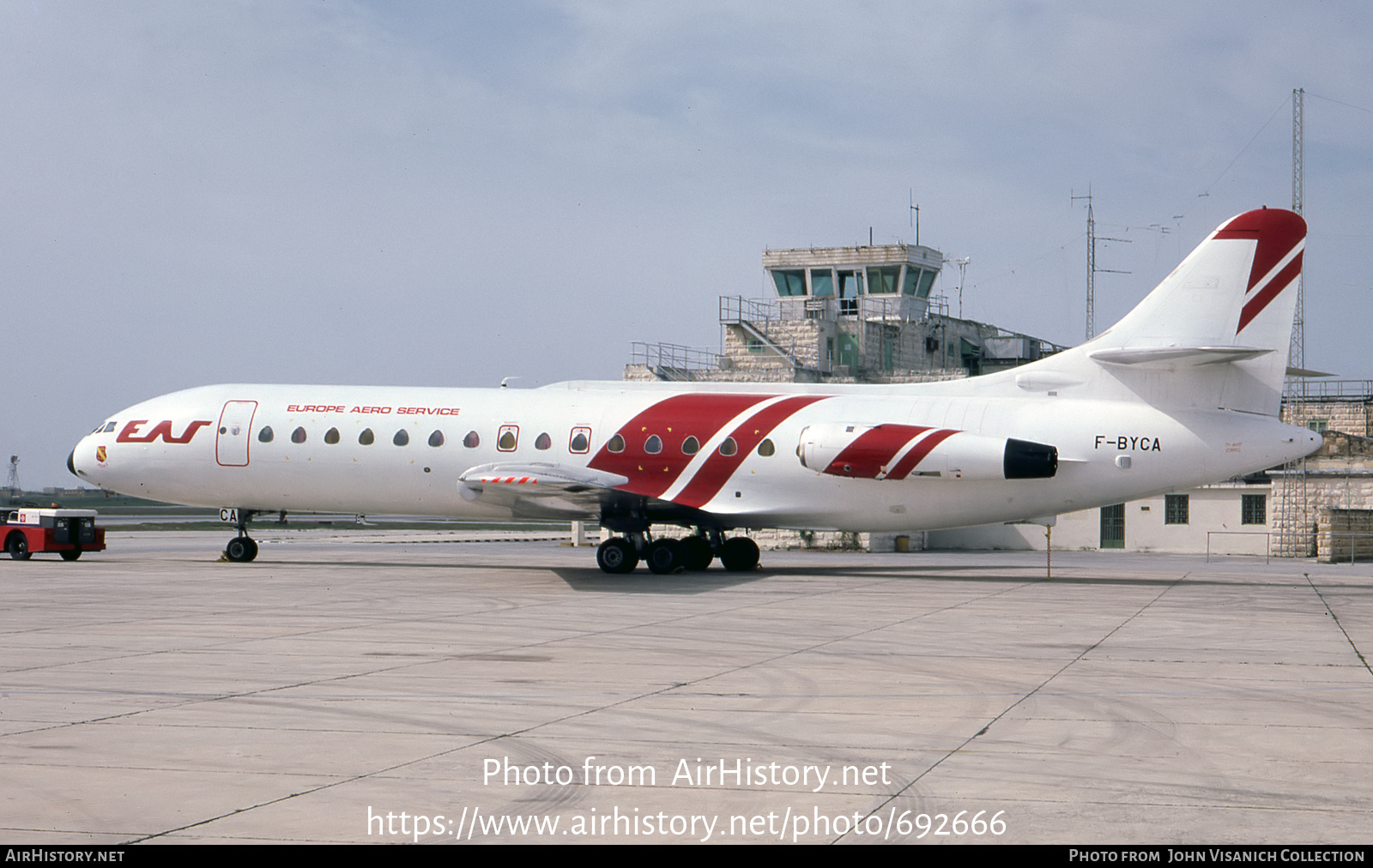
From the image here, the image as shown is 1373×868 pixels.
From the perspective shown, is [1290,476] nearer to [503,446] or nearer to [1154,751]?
[503,446]

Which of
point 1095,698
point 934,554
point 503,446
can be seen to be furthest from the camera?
point 934,554

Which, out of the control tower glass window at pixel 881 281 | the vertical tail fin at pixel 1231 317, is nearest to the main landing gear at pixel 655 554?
the vertical tail fin at pixel 1231 317

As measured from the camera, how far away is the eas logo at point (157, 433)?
29.5 m

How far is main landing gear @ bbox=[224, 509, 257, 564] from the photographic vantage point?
100.0 feet

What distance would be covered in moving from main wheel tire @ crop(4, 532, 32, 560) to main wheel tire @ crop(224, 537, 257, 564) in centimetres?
445

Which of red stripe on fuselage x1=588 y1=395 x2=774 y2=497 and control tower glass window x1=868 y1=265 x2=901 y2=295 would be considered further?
control tower glass window x1=868 y1=265 x2=901 y2=295

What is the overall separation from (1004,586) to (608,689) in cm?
1543

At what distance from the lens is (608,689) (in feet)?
37.4

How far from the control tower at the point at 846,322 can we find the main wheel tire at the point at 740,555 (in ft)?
67.2

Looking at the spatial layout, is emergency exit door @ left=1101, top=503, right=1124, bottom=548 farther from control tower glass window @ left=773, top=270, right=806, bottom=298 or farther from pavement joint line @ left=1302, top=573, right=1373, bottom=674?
control tower glass window @ left=773, top=270, right=806, bottom=298

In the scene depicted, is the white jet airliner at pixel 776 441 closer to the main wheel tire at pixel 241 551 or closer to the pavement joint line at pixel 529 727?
the main wheel tire at pixel 241 551

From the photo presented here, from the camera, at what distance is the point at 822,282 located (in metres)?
54.8

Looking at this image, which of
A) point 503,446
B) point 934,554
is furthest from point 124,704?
point 934,554

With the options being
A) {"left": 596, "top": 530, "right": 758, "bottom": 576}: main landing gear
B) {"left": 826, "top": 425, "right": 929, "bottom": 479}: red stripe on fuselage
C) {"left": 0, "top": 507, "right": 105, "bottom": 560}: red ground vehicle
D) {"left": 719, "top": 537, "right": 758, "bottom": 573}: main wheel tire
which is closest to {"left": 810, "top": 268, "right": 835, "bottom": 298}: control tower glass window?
{"left": 719, "top": 537, "right": 758, "bottom": 573}: main wheel tire
